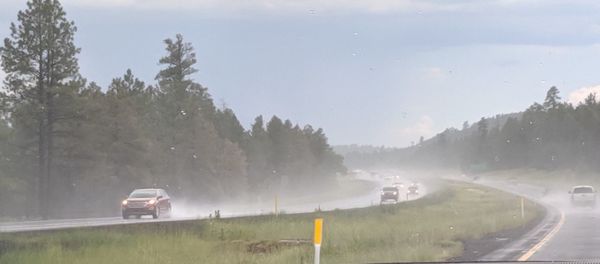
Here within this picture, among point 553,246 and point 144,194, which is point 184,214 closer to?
point 144,194

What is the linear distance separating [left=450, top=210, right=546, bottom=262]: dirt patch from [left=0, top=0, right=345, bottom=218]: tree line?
39.3 metres

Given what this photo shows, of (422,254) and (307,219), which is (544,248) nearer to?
(422,254)

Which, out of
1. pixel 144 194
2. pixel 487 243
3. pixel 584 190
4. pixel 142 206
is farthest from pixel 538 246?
pixel 584 190

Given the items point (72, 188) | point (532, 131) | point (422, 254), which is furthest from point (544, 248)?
point (532, 131)

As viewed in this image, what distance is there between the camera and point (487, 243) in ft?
94.7

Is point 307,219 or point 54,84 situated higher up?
point 54,84

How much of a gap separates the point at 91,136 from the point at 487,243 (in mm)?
51241

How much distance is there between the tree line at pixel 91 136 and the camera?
65019mm

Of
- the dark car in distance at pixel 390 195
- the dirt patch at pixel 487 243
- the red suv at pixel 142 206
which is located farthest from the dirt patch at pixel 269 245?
the dark car in distance at pixel 390 195

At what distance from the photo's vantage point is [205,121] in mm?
101562

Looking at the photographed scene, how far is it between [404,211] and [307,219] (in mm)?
13301

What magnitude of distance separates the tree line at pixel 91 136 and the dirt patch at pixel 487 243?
39270 millimetres

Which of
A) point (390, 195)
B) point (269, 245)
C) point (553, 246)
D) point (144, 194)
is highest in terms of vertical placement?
point (390, 195)

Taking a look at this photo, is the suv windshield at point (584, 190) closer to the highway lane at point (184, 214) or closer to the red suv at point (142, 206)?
the highway lane at point (184, 214)
